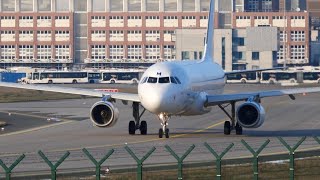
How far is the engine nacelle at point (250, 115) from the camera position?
2110 inches

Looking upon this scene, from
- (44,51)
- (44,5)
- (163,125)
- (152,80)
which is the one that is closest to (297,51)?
(44,51)

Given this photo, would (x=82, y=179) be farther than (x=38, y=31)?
No

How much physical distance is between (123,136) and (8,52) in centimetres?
14084

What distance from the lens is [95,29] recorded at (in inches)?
7475

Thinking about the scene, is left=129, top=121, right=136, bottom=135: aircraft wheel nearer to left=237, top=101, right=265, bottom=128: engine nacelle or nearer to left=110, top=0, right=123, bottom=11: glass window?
left=237, top=101, right=265, bottom=128: engine nacelle

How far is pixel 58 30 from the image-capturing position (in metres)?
191

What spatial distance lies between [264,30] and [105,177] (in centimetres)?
14507

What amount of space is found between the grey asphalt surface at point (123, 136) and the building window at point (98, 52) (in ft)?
344

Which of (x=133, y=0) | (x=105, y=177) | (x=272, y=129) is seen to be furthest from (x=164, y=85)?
(x=133, y=0)

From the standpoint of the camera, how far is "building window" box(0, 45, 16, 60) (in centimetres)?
19288

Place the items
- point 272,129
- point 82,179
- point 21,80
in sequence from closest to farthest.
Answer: point 82,179 → point 272,129 → point 21,80

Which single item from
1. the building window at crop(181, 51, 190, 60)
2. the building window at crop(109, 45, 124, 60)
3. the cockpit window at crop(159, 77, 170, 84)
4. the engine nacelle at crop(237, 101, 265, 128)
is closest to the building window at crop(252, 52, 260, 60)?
the building window at crop(181, 51, 190, 60)

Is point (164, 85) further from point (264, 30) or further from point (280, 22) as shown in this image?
point (280, 22)

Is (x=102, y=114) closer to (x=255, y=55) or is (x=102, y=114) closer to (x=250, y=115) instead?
(x=250, y=115)
